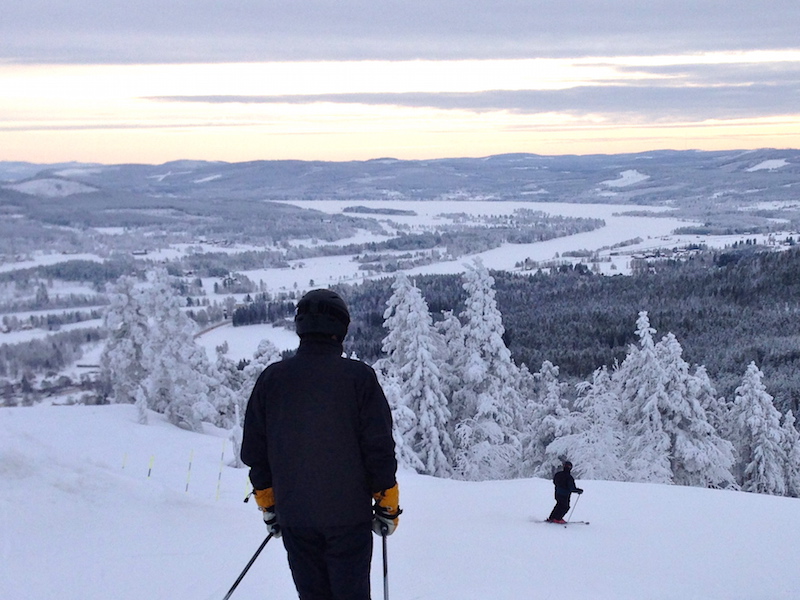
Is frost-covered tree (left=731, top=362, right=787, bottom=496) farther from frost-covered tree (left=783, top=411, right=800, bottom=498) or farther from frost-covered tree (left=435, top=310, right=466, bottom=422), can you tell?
frost-covered tree (left=435, top=310, right=466, bottom=422)

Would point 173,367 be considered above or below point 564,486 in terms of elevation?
below

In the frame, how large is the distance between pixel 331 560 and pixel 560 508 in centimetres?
793

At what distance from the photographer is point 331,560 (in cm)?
510

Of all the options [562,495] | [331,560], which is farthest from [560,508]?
[331,560]

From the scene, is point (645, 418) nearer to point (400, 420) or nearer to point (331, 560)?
point (400, 420)

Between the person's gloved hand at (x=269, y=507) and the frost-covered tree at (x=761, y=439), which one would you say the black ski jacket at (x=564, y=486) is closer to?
the person's gloved hand at (x=269, y=507)

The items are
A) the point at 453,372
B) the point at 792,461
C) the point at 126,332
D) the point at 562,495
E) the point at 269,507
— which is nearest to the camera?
the point at 269,507

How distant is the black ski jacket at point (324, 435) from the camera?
16.2 ft

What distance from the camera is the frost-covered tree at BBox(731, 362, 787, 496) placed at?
94.9 feet

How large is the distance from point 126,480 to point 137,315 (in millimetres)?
22480

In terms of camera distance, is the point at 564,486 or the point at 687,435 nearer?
the point at 564,486

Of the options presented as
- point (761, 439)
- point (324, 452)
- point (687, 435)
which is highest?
point (324, 452)

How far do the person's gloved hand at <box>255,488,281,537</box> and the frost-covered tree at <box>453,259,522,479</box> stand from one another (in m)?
21.7

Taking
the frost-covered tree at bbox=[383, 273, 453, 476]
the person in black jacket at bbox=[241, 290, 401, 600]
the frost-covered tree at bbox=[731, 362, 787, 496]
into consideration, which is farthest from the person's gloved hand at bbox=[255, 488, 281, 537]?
the frost-covered tree at bbox=[731, 362, 787, 496]
